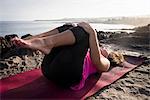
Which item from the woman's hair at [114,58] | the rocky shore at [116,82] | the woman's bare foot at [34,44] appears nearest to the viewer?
the woman's bare foot at [34,44]

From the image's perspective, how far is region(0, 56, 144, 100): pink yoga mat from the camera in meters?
2.55

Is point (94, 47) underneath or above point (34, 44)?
underneath

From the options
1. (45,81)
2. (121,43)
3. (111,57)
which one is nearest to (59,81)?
(45,81)

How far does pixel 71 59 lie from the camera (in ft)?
8.47

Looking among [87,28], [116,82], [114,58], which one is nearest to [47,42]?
[87,28]

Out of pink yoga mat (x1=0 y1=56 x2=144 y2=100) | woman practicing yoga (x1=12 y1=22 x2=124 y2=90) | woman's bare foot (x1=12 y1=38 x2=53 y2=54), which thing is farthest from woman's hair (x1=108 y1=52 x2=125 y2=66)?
woman's bare foot (x1=12 y1=38 x2=53 y2=54)

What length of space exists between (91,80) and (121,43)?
4.18 metres

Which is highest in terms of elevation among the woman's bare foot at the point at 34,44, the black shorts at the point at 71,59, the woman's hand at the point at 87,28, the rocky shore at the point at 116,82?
the woman's hand at the point at 87,28

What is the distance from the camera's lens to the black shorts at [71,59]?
2555 mm

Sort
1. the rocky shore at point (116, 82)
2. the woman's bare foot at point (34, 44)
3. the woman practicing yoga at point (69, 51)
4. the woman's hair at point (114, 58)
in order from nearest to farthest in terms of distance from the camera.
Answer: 1. the woman's bare foot at point (34, 44)
2. the woman practicing yoga at point (69, 51)
3. the rocky shore at point (116, 82)
4. the woman's hair at point (114, 58)

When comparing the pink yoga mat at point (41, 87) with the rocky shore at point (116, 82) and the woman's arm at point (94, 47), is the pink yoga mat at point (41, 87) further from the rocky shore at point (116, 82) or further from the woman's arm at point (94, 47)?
the woman's arm at point (94, 47)

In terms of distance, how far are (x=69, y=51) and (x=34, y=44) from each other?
42 cm

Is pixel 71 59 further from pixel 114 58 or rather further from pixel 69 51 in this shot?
pixel 114 58

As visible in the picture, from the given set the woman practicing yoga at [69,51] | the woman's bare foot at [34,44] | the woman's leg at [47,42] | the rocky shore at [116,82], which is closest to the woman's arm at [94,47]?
the woman practicing yoga at [69,51]
